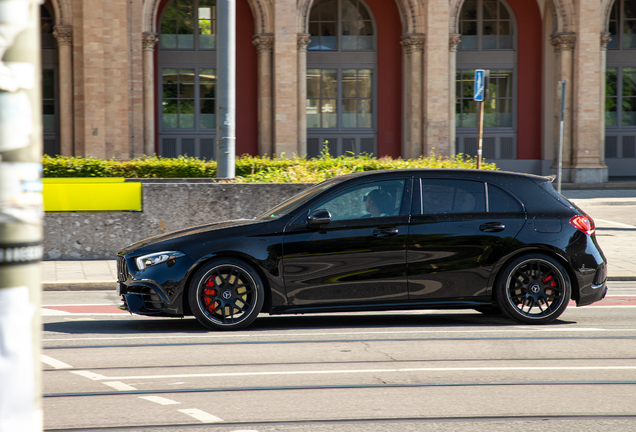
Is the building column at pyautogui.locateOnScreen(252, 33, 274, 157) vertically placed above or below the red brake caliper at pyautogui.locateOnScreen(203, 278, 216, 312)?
above

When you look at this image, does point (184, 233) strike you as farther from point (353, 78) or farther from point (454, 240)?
point (353, 78)

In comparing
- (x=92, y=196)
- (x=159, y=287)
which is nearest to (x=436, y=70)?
(x=92, y=196)

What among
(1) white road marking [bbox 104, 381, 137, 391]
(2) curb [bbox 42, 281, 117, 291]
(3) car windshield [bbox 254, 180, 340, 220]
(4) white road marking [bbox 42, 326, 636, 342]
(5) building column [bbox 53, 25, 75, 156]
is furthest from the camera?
(5) building column [bbox 53, 25, 75, 156]

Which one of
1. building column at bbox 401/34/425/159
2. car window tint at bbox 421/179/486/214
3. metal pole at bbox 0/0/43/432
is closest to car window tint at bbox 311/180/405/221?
car window tint at bbox 421/179/486/214

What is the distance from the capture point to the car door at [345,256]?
7.23 meters

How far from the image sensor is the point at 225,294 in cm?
717

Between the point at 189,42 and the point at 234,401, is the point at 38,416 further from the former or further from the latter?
the point at 189,42

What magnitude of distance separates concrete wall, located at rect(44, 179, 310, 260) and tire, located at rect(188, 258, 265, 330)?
17.6 feet

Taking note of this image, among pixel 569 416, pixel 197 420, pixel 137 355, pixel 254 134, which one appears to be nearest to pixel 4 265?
pixel 197 420

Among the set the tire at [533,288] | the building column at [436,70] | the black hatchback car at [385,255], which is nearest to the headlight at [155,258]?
the black hatchback car at [385,255]

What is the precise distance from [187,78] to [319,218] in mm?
22736

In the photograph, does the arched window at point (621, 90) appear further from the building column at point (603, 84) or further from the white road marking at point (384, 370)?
the white road marking at point (384, 370)

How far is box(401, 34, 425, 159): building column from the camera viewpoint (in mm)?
27875

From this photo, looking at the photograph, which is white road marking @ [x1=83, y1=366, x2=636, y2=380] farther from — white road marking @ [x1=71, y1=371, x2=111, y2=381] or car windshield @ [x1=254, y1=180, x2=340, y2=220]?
car windshield @ [x1=254, y1=180, x2=340, y2=220]
